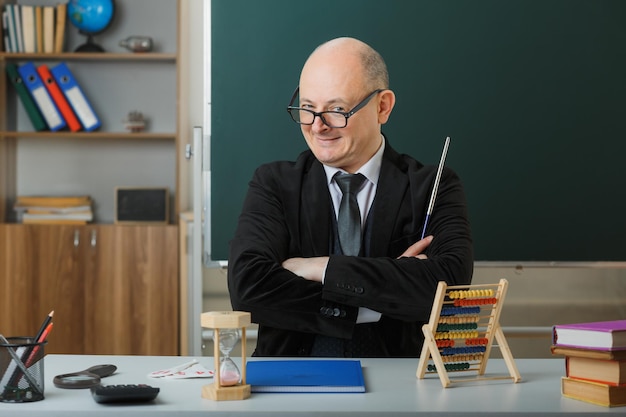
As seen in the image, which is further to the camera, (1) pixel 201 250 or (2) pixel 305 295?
(1) pixel 201 250

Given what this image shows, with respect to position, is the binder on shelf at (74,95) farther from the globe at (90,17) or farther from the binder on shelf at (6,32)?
the binder on shelf at (6,32)

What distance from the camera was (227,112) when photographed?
358 centimetres

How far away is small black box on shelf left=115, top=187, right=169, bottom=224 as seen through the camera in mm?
4582

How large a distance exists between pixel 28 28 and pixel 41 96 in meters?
0.38

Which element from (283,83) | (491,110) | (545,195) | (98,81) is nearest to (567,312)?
(545,195)

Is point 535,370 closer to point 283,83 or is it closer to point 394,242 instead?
point 394,242

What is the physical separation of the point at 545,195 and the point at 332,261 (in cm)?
169

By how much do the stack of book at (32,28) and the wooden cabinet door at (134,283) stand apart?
109 centimetres

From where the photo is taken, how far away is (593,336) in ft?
5.31

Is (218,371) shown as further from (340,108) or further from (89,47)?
(89,47)

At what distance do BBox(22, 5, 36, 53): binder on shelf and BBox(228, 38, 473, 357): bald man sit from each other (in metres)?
2.53

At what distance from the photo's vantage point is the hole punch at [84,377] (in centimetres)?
165

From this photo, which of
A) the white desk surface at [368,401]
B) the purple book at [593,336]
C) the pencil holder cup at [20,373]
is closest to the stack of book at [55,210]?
the white desk surface at [368,401]

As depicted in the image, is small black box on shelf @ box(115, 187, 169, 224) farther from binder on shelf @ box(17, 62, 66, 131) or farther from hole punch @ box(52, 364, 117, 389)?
hole punch @ box(52, 364, 117, 389)
